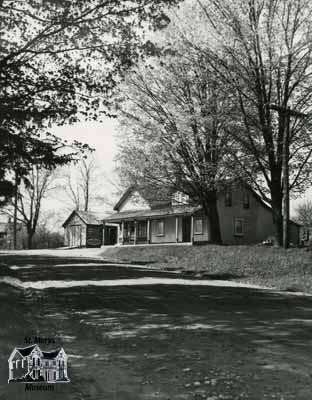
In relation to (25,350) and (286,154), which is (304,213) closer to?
(286,154)

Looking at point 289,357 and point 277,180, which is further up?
point 277,180

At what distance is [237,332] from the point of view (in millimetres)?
9195

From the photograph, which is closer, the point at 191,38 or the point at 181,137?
the point at 191,38

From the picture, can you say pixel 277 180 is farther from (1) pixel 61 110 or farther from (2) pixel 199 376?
(2) pixel 199 376

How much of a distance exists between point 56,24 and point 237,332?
9.41 m

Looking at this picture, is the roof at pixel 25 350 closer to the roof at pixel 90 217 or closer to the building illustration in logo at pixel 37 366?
the building illustration in logo at pixel 37 366

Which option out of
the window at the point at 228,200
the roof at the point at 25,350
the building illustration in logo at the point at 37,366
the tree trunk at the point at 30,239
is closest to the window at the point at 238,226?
the window at the point at 228,200

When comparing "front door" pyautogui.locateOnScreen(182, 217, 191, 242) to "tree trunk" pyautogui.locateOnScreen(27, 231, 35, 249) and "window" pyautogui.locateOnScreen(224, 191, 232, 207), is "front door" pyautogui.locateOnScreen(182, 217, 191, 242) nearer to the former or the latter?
"window" pyautogui.locateOnScreen(224, 191, 232, 207)

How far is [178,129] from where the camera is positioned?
89.6 ft

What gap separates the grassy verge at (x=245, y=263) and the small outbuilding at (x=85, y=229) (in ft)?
96.5

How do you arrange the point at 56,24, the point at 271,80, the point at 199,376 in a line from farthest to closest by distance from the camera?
the point at 271,80, the point at 56,24, the point at 199,376

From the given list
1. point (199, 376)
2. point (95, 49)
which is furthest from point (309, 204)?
point (199, 376)

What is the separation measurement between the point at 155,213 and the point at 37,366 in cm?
4056

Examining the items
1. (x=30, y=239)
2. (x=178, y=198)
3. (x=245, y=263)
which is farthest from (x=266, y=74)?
(x=30, y=239)
